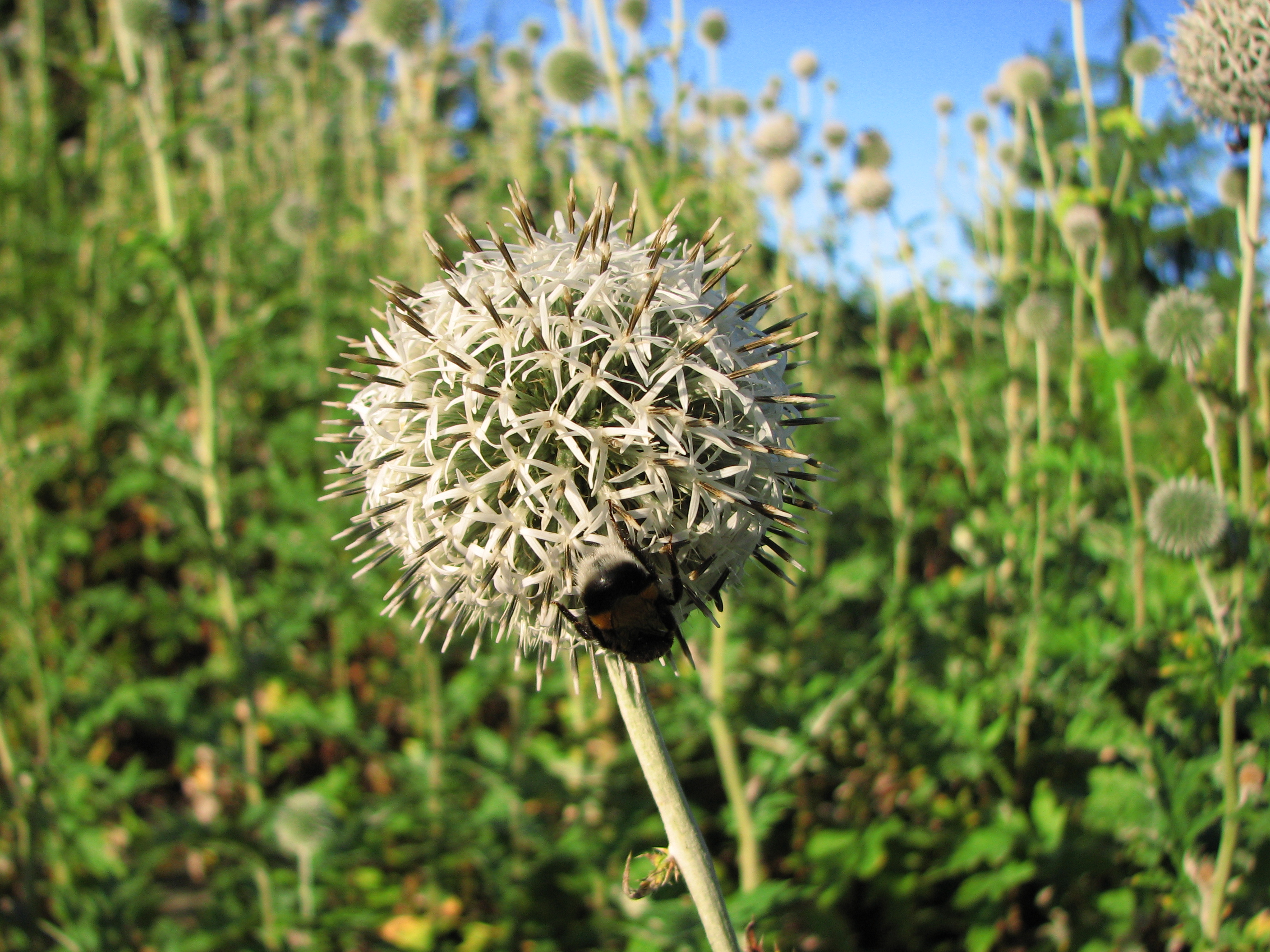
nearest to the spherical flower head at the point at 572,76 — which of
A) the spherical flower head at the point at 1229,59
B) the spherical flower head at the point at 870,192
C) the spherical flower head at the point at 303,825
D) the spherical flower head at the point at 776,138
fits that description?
the spherical flower head at the point at 776,138

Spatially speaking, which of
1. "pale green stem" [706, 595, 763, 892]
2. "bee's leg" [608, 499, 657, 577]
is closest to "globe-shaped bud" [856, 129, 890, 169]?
"pale green stem" [706, 595, 763, 892]

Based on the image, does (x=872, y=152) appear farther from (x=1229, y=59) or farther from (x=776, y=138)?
(x=1229, y=59)

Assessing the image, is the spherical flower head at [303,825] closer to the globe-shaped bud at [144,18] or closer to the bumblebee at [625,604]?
the bumblebee at [625,604]

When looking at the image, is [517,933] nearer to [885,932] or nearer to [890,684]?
[885,932]

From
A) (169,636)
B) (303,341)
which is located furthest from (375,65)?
(169,636)

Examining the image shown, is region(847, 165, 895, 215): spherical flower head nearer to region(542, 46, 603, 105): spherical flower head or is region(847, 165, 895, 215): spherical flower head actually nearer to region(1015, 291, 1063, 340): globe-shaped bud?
region(1015, 291, 1063, 340): globe-shaped bud

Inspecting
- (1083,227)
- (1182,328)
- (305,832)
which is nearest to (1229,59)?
(1182,328)
